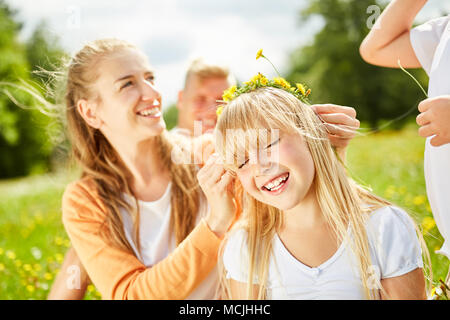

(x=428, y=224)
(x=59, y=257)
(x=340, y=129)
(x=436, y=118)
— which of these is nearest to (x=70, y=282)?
(x=59, y=257)

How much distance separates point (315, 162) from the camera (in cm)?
159

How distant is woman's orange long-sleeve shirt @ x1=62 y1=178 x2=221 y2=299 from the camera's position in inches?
72.9

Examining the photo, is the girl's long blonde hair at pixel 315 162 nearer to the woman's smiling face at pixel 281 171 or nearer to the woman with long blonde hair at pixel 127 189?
the woman's smiling face at pixel 281 171

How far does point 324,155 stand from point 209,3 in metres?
1.32

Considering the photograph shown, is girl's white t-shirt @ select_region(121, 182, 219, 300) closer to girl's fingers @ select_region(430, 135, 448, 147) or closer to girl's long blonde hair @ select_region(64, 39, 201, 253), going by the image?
girl's long blonde hair @ select_region(64, 39, 201, 253)

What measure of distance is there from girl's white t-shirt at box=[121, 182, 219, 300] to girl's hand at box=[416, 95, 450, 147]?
1.15 metres

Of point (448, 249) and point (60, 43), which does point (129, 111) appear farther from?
point (448, 249)

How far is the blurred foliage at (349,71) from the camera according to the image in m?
4.18

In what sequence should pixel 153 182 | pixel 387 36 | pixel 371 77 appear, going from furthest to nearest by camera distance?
pixel 371 77 < pixel 153 182 < pixel 387 36

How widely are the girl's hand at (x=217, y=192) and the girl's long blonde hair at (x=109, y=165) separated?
0.40 m

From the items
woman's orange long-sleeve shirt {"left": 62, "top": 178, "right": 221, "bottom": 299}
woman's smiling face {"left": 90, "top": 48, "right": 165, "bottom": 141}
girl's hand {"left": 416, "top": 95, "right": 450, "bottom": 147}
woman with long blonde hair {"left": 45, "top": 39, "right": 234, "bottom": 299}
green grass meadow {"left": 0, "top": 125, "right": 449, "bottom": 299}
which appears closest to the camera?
girl's hand {"left": 416, "top": 95, "right": 450, "bottom": 147}

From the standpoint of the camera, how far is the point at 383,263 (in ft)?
5.08

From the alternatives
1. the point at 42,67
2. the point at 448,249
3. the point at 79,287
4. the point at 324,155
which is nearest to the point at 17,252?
the point at 79,287

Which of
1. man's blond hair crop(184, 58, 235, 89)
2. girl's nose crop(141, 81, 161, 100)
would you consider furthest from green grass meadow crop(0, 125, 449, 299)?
man's blond hair crop(184, 58, 235, 89)
